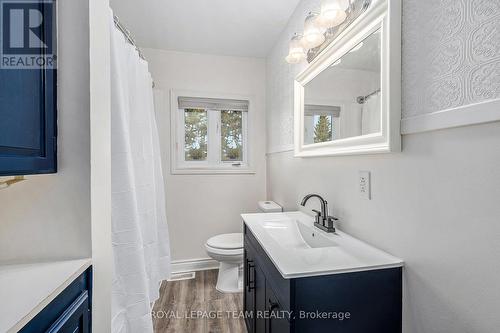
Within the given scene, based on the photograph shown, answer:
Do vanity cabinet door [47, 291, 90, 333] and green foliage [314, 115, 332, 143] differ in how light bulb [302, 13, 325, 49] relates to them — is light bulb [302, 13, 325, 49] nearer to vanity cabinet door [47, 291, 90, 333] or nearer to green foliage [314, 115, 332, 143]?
green foliage [314, 115, 332, 143]

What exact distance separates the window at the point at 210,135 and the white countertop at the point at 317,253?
1405 mm

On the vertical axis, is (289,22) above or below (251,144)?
above

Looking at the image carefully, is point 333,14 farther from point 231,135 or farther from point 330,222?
point 231,135

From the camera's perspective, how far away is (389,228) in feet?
3.16

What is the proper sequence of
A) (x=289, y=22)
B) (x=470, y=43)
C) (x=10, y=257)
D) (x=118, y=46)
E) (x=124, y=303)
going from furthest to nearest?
(x=289, y=22) < (x=118, y=46) < (x=124, y=303) < (x=10, y=257) < (x=470, y=43)

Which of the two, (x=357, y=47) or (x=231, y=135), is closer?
(x=357, y=47)

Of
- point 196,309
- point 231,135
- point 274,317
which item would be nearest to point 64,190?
point 274,317

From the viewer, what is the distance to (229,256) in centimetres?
199

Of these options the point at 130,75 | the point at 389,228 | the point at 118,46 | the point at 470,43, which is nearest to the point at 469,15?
the point at 470,43

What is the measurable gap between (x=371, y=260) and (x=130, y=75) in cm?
163

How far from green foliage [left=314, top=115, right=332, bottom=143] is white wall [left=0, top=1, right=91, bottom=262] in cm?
116

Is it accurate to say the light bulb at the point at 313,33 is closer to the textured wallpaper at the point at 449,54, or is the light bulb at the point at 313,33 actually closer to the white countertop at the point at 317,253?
the textured wallpaper at the point at 449,54

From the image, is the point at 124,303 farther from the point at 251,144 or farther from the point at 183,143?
the point at 251,144

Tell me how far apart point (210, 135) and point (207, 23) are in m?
1.09
